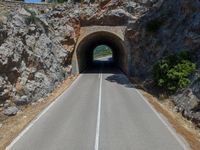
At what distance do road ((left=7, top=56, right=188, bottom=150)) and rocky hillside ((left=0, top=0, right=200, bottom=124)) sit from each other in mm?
3336

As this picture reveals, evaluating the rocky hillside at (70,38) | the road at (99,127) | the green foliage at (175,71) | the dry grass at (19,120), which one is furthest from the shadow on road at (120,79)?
the dry grass at (19,120)

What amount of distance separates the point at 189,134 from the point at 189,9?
19.7 m

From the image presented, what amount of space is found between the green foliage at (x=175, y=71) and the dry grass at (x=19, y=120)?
9.73 meters

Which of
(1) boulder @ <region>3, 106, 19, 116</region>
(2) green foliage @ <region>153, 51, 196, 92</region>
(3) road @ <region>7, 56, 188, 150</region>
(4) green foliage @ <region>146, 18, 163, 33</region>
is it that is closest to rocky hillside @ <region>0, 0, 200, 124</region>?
(4) green foliage @ <region>146, 18, 163, 33</region>

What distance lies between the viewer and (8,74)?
85.7 feet

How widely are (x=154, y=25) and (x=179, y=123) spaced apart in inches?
833

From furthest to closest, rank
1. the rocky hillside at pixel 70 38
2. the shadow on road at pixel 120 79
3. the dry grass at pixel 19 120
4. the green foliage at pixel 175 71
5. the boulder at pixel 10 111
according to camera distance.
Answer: the shadow on road at pixel 120 79 < the green foliage at pixel 175 71 < the rocky hillside at pixel 70 38 < the boulder at pixel 10 111 < the dry grass at pixel 19 120

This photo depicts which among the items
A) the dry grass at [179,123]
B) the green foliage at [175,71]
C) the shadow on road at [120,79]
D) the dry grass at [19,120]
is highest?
the green foliage at [175,71]

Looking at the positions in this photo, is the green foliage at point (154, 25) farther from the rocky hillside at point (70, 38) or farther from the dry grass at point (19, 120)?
the dry grass at point (19, 120)

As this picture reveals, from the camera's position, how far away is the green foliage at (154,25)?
4009 centimetres

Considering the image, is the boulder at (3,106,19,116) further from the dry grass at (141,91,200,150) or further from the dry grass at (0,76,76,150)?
the dry grass at (141,91,200,150)

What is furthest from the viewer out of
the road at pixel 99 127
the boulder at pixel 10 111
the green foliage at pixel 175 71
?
the green foliage at pixel 175 71

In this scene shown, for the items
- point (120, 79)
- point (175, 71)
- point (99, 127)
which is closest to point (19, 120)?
point (99, 127)

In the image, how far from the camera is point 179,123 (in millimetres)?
21234
